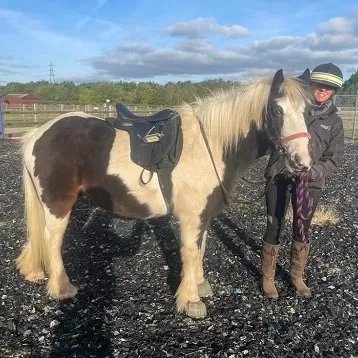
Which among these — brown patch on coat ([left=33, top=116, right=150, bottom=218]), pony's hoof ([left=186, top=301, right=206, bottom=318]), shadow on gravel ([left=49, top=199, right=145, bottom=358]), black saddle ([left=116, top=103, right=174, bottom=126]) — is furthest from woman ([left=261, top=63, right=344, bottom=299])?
shadow on gravel ([left=49, top=199, right=145, bottom=358])

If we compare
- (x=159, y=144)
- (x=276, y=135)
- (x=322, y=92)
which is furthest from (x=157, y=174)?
(x=322, y=92)

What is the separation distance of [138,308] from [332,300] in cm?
201

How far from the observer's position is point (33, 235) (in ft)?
14.0

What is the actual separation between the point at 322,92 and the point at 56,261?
322 centimetres

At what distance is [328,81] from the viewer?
3502 millimetres

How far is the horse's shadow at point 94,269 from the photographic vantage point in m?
3.24

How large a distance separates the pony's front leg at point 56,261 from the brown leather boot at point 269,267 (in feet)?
6.69

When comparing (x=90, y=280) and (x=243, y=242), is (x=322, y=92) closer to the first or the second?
(x=243, y=242)

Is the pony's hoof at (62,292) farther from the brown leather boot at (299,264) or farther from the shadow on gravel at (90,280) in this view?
the brown leather boot at (299,264)

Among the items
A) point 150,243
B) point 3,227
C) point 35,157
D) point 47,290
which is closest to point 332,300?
point 150,243

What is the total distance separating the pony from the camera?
359cm

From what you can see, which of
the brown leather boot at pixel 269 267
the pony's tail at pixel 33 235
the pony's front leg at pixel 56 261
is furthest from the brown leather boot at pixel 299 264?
the pony's tail at pixel 33 235

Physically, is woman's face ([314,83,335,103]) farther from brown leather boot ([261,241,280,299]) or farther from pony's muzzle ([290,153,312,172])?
brown leather boot ([261,241,280,299])

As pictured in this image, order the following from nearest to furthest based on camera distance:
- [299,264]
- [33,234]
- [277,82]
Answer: [277,82]
[299,264]
[33,234]
